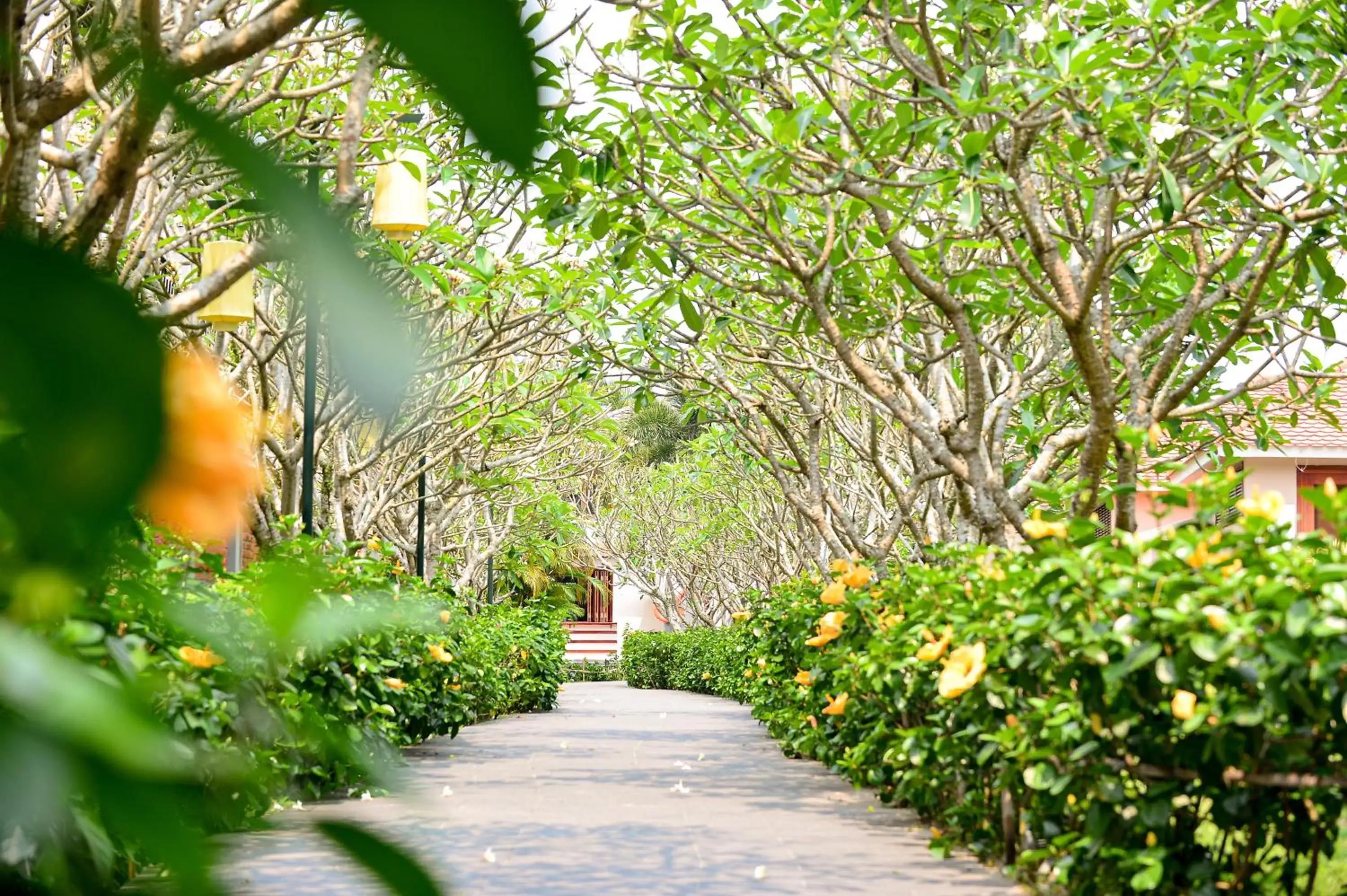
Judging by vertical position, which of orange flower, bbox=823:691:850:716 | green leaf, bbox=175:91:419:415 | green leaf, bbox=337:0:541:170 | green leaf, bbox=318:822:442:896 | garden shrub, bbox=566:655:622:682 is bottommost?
garden shrub, bbox=566:655:622:682

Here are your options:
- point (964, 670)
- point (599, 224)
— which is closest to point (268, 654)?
point (964, 670)

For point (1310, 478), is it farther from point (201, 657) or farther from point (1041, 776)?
point (201, 657)

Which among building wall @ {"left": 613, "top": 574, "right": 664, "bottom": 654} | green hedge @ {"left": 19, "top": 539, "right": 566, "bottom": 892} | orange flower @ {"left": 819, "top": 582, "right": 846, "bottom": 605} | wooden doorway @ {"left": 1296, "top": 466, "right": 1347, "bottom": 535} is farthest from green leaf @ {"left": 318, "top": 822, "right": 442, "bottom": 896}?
building wall @ {"left": 613, "top": 574, "right": 664, "bottom": 654}

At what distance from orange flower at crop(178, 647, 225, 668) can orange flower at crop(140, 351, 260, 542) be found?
0.50ft

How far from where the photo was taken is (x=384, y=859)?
0.36m

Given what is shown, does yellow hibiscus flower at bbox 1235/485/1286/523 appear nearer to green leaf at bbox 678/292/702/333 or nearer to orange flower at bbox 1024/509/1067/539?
orange flower at bbox 1024/509/1067/539

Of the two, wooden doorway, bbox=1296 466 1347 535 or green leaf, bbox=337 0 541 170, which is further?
wooden doorway, bbox=1296 466 1347 535

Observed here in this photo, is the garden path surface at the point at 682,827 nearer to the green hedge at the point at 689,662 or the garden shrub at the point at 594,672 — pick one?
the green hedge at the point at 689,662

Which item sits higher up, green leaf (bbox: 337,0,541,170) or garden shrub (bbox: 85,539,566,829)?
green leaf (bbox: 337,0,541,170)

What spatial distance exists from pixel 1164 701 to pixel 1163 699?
41 millimetres

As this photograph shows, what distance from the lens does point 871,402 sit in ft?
32.7

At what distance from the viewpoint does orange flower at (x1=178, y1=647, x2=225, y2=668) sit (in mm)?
503

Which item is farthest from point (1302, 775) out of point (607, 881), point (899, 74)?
point (899, 74)

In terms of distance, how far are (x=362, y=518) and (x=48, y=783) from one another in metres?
12.7
